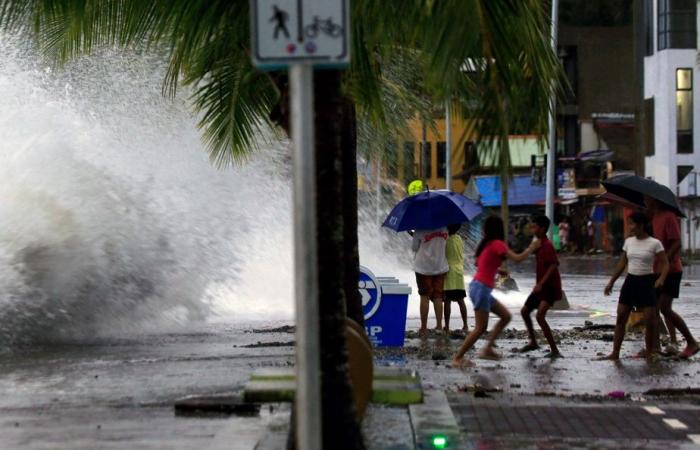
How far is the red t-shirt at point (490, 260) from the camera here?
13.7m

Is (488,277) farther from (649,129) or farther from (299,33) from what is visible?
(649,129)

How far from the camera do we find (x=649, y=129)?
60.7 metres

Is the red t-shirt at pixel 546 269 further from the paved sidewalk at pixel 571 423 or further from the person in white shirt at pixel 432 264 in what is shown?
the paved sidewalk at pixel 571 423

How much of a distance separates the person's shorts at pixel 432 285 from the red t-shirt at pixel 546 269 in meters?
2.56

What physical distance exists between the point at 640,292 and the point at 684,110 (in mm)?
47228

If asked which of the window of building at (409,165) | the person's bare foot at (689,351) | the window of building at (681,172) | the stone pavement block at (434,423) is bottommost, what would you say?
the person's bare foot at (689,351)

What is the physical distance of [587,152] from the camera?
64.7 meters

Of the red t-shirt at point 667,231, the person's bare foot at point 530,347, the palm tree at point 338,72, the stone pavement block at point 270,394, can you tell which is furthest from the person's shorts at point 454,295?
the stone pavement block at point 270,394

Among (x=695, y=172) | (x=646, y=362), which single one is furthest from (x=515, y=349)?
(x=695, y=172)

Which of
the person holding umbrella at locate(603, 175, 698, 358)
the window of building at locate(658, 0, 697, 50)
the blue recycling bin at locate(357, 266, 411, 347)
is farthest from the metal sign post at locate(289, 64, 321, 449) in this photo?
the window of building at locate(658, 0, 697, 50)

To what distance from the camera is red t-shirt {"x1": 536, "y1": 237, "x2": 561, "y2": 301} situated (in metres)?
14.8

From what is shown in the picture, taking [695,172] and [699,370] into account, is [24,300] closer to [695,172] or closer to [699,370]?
[699,370]

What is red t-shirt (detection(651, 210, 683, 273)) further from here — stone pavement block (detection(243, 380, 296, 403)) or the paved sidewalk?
stone pavement block (detection(243, 380, 296, 403))

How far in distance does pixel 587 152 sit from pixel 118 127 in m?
47.1
